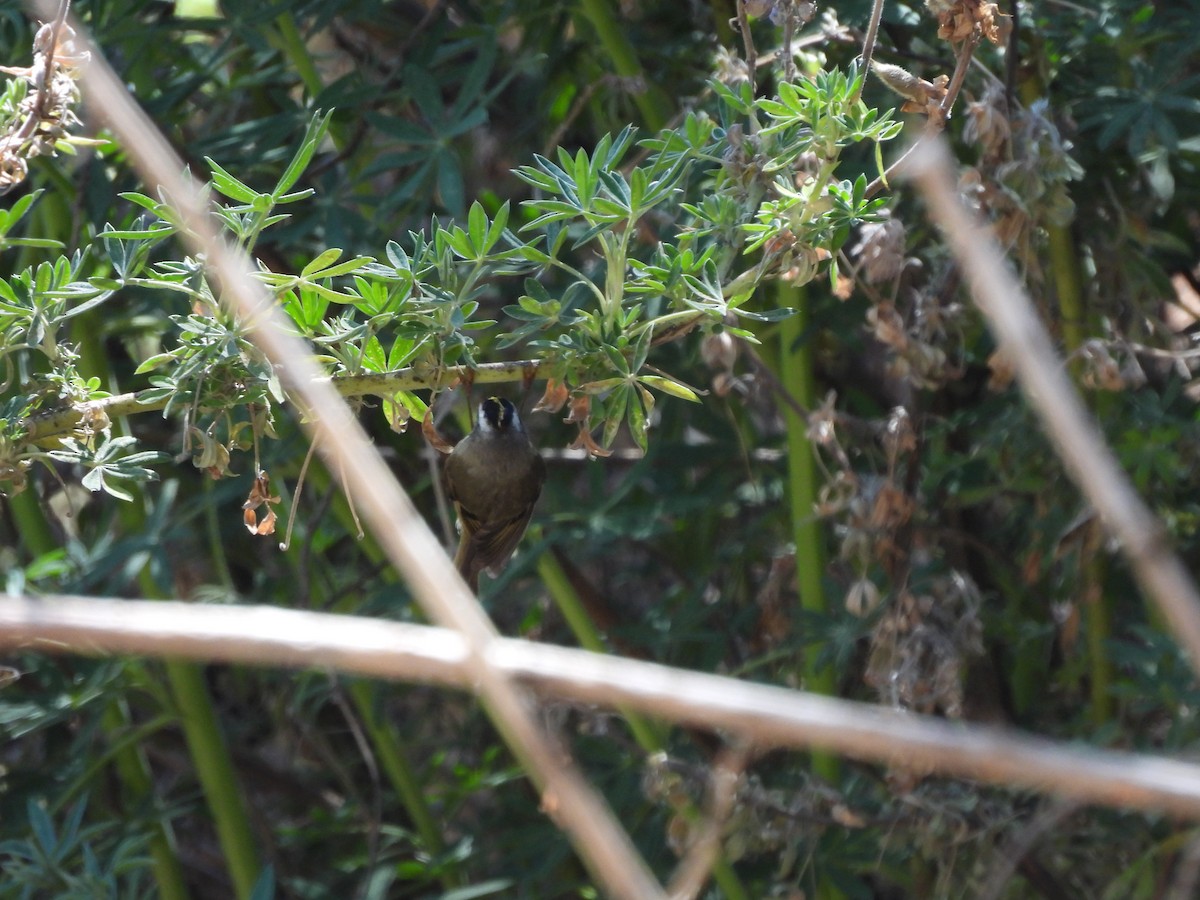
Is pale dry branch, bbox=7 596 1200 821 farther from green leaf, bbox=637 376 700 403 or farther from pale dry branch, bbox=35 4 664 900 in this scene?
green leaf, bbox=637 376 700 403

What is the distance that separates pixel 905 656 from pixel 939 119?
0.99 m

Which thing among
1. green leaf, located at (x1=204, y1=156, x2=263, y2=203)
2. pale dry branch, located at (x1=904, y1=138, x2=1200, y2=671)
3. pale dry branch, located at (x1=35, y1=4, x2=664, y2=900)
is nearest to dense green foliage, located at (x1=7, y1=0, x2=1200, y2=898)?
green leaf, located at (x1=204, y1=156, x2=263, y2=203)

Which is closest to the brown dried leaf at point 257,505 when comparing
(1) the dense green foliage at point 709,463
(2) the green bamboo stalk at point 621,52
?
(1) the dense green foliage at point 709,463

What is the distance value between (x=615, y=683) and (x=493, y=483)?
6.86 ft

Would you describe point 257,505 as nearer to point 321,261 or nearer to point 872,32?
point 321,261

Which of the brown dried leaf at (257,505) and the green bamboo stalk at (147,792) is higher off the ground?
the brown dried leaf at (257,505)

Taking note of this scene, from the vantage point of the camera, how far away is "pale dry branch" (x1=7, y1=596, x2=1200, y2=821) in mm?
470

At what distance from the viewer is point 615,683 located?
1.66 ft

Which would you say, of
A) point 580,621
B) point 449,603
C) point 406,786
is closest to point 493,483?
point 580,621

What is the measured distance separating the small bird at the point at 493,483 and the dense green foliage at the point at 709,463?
0.23 ft

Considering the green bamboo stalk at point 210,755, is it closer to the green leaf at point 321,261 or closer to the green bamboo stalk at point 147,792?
the green bamboo stalk at point 147,792

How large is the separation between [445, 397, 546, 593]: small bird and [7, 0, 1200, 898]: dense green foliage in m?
0.07

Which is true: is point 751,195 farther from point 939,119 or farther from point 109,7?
point 109,7

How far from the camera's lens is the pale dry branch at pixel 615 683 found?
1.54ft
